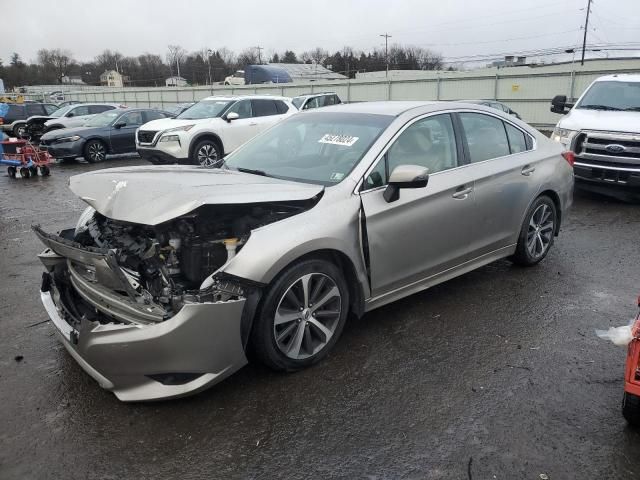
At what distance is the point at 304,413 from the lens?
3018mm

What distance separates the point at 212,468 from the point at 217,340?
25.7 inches

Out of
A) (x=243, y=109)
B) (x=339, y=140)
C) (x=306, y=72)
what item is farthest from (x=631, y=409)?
(x=306, y=72)

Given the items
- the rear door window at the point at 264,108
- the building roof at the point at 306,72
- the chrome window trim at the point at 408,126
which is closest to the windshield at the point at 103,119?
the rear door window at the point at 264,108

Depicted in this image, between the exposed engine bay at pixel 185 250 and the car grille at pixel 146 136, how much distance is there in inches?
382

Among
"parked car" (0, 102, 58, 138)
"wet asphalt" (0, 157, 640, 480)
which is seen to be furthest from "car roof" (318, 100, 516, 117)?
"parked car" (0, 102, 58, 138)

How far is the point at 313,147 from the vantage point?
423 cm

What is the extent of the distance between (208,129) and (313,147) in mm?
8511

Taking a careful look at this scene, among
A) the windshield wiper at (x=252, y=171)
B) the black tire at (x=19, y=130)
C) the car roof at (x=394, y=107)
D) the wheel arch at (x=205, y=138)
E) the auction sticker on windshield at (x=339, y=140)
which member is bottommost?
the black tire at (x=19, y=130)

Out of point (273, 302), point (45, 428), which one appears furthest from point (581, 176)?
point (45, 428)

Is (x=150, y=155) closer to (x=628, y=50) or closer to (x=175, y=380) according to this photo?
(x=175, y=380)

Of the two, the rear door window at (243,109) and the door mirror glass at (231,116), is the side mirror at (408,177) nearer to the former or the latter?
the door mirror glass at (231,116)

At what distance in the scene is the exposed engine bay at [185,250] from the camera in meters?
2.95

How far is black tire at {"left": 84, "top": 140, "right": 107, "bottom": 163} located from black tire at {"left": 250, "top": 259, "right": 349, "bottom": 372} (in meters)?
13.4

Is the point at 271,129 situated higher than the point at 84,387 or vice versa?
the point at 271,129
